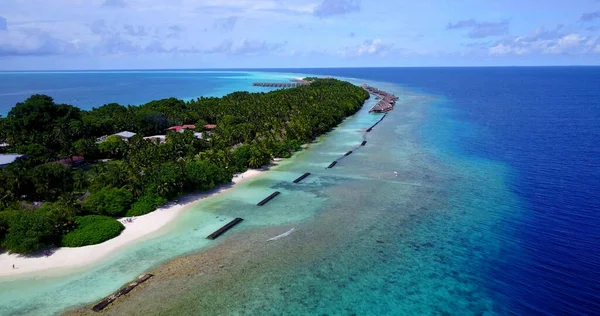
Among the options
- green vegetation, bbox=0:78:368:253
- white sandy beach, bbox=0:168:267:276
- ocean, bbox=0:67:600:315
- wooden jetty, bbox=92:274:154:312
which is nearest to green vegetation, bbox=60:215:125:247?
green vegetation, bbox=0:78:368:253

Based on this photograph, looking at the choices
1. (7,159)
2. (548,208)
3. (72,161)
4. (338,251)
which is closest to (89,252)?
(338,251)

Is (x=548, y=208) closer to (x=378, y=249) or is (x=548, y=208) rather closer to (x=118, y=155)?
(x=378, y=249)

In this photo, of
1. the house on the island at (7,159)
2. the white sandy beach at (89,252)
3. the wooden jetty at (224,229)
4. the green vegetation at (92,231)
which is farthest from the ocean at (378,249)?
the house on the island at (7,159)

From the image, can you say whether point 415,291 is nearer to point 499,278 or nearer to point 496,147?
point 499,278

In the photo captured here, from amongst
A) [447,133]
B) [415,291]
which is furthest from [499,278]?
[447,133]

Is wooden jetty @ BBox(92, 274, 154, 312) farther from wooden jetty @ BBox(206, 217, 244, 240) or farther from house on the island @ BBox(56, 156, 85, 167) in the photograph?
house on the island @ BBox(56, 156, 85, 167)
